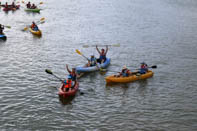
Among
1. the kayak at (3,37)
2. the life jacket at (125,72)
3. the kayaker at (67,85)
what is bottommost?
the kayaker at (67,85)

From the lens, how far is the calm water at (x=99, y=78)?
18.3 meters

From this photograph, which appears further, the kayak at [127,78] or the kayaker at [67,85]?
the kayak at [127,78]

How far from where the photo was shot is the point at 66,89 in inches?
806

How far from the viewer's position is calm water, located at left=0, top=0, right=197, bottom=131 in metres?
18.3

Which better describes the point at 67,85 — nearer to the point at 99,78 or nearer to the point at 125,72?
the point at 99,78

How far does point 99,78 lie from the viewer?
81.4ft

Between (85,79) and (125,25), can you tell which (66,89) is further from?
(125,25)

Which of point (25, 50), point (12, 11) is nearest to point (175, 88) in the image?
point (25, 50)

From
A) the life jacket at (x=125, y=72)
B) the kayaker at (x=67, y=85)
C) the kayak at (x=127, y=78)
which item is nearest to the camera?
the kayaker at (x=67, y=85)

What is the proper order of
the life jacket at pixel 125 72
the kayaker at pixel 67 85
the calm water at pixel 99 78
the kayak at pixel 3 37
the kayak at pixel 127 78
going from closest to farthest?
the calm water at pixel 99 78 → the kayaker at pixel 67 85 → the kayak at pixel 127 78 → the life jacket at pixel 125 72 → the kayak at pixel 3 37

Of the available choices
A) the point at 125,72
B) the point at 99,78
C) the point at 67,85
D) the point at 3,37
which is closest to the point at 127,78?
the point at 125,72

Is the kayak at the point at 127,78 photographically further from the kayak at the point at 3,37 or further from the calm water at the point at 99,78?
the kayak at the point at 3,37

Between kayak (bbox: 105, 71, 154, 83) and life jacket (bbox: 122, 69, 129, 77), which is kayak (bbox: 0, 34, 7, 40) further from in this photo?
life jacket (bbox: 122, 69, 129, 77)

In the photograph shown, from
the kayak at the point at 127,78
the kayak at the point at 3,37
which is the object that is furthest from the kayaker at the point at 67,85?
the kayak at the point at 3,37
